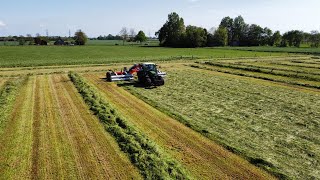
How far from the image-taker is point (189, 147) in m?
12.4

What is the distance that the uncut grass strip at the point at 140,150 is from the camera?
9.99 m

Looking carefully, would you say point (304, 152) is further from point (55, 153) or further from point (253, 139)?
point (55, 153)

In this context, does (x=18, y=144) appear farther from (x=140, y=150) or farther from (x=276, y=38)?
(x=276, y=38)

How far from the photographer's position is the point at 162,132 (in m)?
14.2

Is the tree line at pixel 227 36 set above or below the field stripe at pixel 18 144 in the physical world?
above

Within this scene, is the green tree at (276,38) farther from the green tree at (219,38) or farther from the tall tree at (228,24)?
the green tree at (219,38)

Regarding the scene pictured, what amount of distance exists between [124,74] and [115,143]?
58.0 ft

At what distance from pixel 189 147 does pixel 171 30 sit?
120556 mm

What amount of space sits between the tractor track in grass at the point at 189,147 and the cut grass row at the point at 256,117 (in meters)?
0.55

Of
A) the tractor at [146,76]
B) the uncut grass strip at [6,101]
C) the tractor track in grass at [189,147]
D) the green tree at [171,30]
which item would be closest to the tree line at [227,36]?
the green tree at [171,30]

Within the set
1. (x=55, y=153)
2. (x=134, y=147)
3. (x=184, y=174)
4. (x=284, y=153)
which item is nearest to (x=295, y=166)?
(x=284, y=153)

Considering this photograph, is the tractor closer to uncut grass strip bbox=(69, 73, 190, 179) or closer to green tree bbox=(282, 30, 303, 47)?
uncut grass strip bbox=(69, 73, 190, 179)

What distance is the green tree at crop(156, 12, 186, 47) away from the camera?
125963 millimetres

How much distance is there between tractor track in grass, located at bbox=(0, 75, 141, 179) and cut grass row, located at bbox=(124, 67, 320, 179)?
14.7ft
